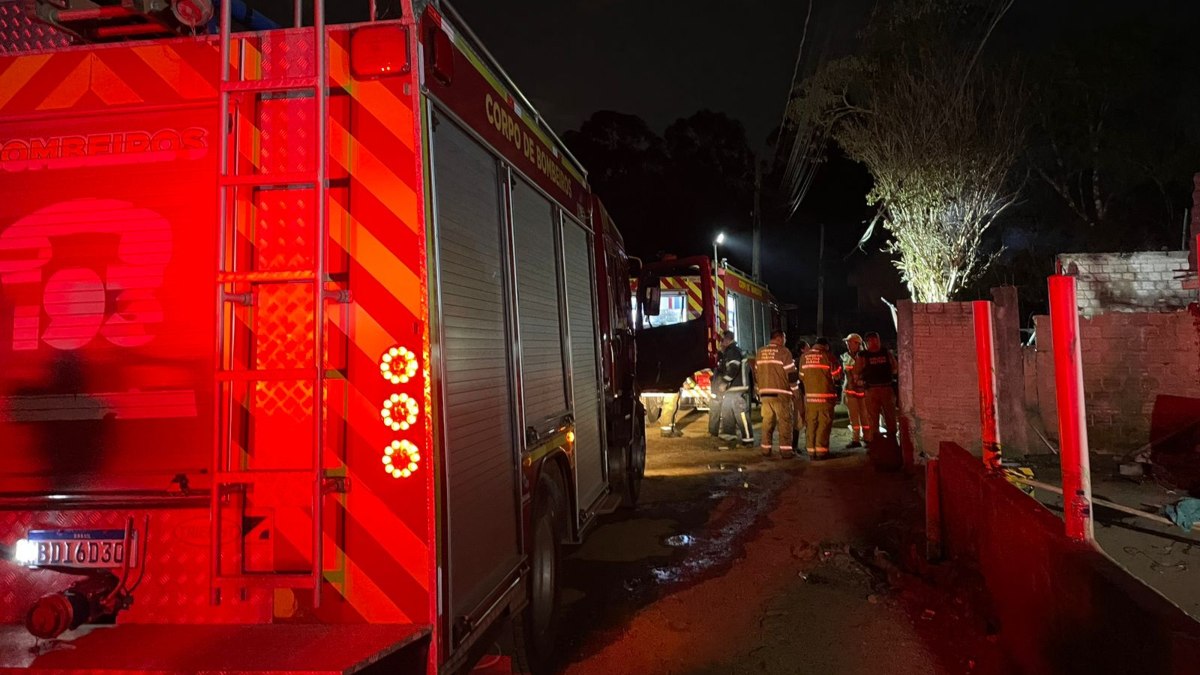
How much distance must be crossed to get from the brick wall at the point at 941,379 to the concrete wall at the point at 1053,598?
15.6ft

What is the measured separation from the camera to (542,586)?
403 cm

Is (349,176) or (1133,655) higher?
(349,176)

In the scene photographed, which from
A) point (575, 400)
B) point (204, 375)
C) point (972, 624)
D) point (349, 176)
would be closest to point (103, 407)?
point (204, 375)

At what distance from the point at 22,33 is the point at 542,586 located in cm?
342

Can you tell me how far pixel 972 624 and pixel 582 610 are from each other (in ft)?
7.78

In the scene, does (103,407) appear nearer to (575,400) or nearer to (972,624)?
(575,400)

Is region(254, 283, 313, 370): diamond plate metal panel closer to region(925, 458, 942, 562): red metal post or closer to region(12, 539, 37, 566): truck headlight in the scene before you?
region(12, 539, 37, 566): truck headlight

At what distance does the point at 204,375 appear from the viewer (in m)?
2.65

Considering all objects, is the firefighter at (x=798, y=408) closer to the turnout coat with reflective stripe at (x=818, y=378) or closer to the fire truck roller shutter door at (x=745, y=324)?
the turnout coat with reflective stripe at (x=818, y=378)

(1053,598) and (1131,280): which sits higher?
(1131,280)

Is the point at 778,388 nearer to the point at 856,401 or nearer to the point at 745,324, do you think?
the point at 856,401

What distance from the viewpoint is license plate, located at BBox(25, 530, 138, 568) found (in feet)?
8.46

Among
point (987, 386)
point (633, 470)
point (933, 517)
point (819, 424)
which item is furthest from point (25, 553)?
point (819, 424)

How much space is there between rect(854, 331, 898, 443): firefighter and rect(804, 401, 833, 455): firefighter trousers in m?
0.53
